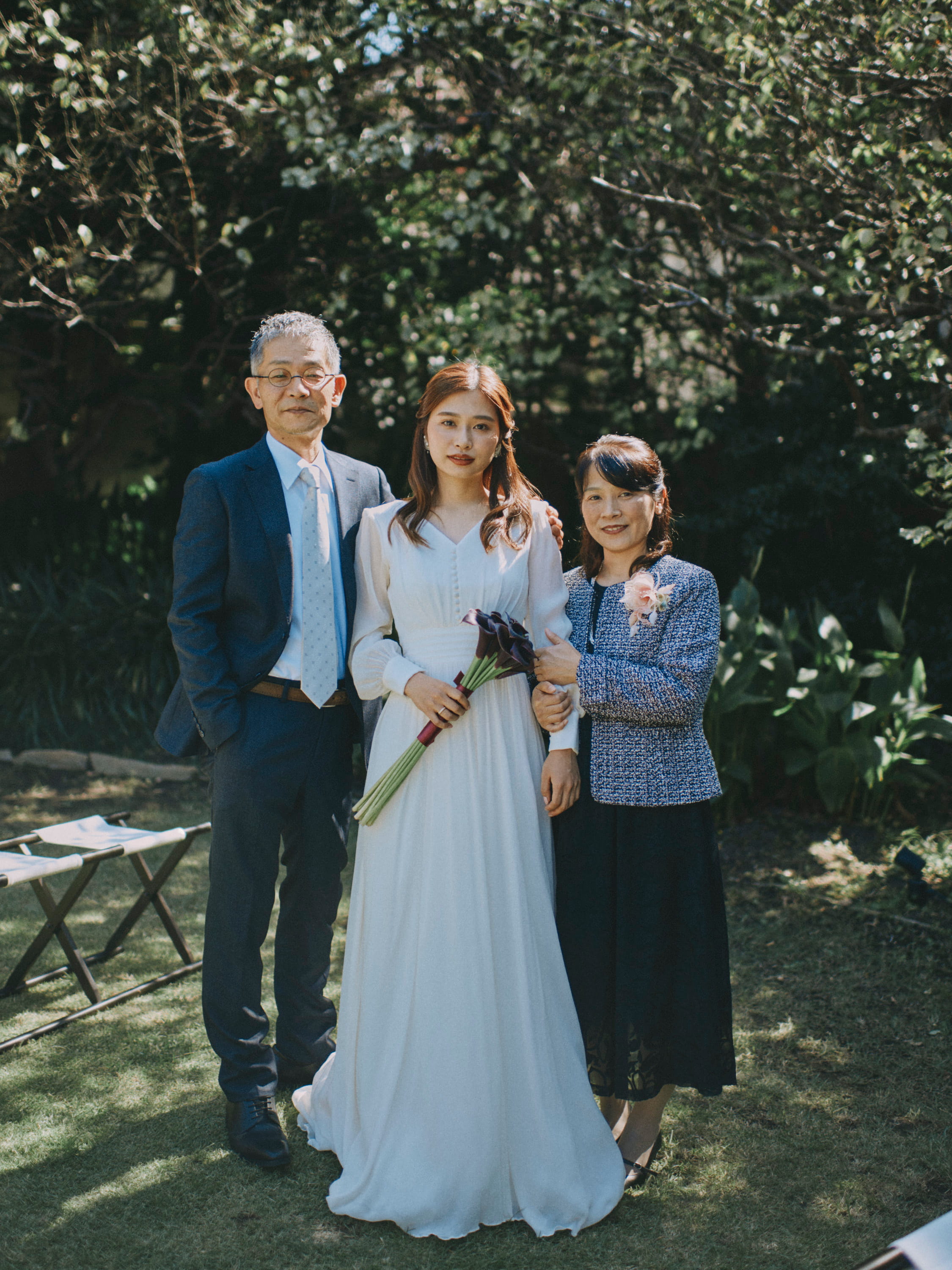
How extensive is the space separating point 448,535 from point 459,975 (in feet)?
3.54

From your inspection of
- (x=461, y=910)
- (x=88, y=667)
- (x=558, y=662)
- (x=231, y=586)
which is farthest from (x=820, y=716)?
(x=88, y=667)

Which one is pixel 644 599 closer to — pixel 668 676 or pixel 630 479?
pixel 668 676

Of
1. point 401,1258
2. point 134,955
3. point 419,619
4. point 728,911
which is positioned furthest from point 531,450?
point 401,1258

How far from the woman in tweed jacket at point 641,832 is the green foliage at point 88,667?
551cm

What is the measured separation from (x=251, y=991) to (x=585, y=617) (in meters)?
1.36

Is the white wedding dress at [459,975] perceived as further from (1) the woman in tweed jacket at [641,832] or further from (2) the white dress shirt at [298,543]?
(2) the white dress shirt at [298,543]

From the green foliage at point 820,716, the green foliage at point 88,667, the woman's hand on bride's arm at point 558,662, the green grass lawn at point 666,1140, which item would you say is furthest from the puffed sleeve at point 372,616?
the green foliage at point 88,667

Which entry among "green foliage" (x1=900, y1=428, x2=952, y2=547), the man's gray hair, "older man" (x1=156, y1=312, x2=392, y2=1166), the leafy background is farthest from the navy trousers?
the leafy background

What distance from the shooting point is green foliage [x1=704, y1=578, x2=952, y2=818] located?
17.5ft

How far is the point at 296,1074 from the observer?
3189 mm

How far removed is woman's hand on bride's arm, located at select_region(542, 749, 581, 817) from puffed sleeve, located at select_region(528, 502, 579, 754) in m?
0.14

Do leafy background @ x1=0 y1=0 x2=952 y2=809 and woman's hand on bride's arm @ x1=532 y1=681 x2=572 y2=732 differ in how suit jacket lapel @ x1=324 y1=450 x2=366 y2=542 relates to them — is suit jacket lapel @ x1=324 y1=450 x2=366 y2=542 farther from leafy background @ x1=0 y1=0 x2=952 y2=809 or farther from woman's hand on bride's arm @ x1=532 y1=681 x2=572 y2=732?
leafy background @ x1=0 y1=0 x2=952 y2=809

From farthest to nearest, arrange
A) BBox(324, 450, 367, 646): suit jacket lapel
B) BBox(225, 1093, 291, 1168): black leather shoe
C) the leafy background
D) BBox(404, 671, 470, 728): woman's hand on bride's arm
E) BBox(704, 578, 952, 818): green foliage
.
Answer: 1. BBox(704, 578, 952, 818): green foliage
2. the leafy background
3. BBox(324, 450, 367, 646): suit jacket lapel
4. BBox(225, 1093, 291, 1168): black leather shoe
5. BBox(404, 671, 470, 728): woman's hand on bride's arm

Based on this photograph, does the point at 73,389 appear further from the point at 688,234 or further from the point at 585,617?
the point at 585,617
